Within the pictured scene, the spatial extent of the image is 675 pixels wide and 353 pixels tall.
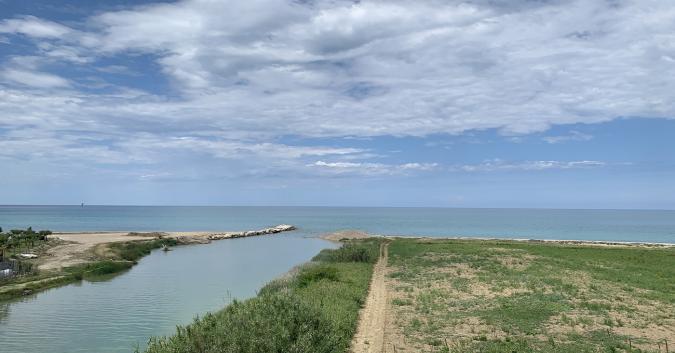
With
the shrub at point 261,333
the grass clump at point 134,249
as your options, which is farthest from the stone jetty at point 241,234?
the shrub at point 261,333

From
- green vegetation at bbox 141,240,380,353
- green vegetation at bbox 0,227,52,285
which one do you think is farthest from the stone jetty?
green vegetation at bbox 141,240,380,353

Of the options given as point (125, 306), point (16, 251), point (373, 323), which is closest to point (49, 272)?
point (16, 251)

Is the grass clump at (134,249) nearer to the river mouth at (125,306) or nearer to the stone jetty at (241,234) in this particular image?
the river mouth at (125,306)

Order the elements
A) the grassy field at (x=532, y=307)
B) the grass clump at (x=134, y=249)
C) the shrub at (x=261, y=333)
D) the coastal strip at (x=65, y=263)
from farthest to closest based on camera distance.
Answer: the grass clump at (x=134, y=249)
the coastal strip at (x=65, y=263)
the grassy field at (x=532, y=307)
the shrub at (x=261, y=333)

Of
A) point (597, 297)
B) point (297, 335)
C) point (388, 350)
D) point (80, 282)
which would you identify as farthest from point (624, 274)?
point (80, 282)

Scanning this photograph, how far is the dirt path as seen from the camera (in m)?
22.0

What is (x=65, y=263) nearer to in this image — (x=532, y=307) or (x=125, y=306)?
(x=125, y=306)

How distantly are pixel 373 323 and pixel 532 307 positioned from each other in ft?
30.1

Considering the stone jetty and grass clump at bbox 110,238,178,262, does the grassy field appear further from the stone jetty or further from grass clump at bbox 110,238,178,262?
the stone jetty

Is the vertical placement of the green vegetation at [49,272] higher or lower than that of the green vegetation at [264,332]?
lower

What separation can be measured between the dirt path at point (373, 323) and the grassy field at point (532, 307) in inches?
26.3

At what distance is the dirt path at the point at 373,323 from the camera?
22016 mm

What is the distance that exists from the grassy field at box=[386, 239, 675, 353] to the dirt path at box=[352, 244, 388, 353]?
67 cm

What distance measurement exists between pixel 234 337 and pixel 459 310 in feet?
55.4
